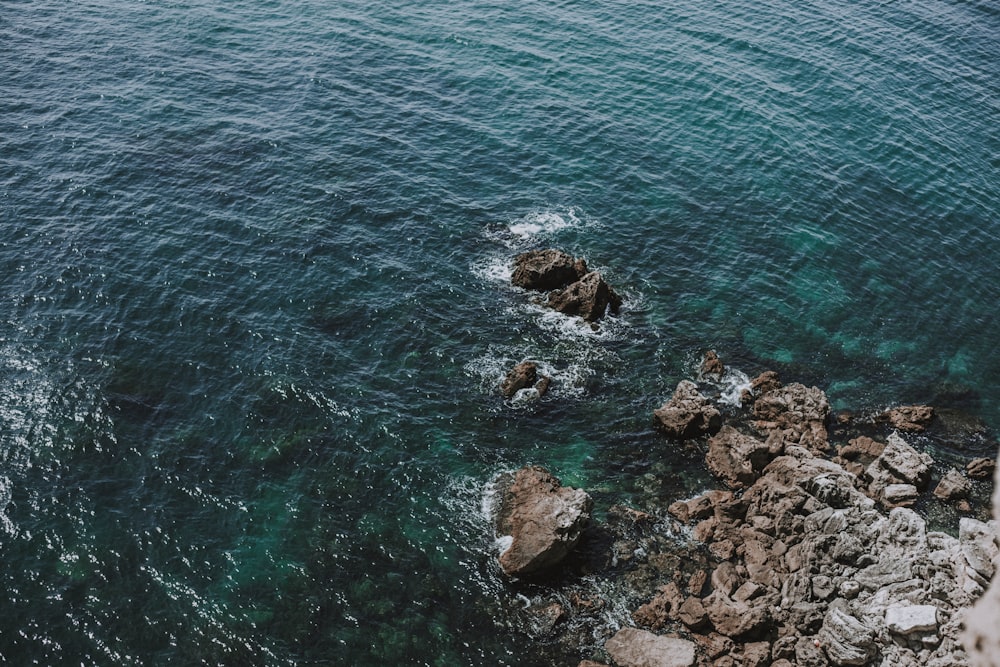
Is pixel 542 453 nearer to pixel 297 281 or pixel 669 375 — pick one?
pixel 669 375

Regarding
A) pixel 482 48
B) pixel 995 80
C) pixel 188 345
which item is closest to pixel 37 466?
pixel 188 345

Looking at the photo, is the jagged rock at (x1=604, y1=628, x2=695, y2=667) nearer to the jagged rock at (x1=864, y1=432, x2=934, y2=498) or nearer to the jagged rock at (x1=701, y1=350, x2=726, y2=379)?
the jagged rock at (x1=864, y1=432, x2=934, y2=498)

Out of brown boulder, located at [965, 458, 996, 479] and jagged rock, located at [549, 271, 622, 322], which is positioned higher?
jagged rock, located at [549, 271, 622, 322]

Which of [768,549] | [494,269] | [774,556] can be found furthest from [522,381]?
[774,556]

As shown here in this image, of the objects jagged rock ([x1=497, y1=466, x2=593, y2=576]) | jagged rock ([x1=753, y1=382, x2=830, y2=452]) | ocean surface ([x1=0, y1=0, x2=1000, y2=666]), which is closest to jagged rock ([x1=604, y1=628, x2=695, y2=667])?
ocean surface ([x1=0, y1=0, x2=1000, y2=666])

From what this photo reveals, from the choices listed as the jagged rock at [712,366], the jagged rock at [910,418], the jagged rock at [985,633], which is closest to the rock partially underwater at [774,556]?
the jagged rock at [910,418]

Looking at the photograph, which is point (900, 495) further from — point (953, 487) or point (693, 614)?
point (693, 614)
